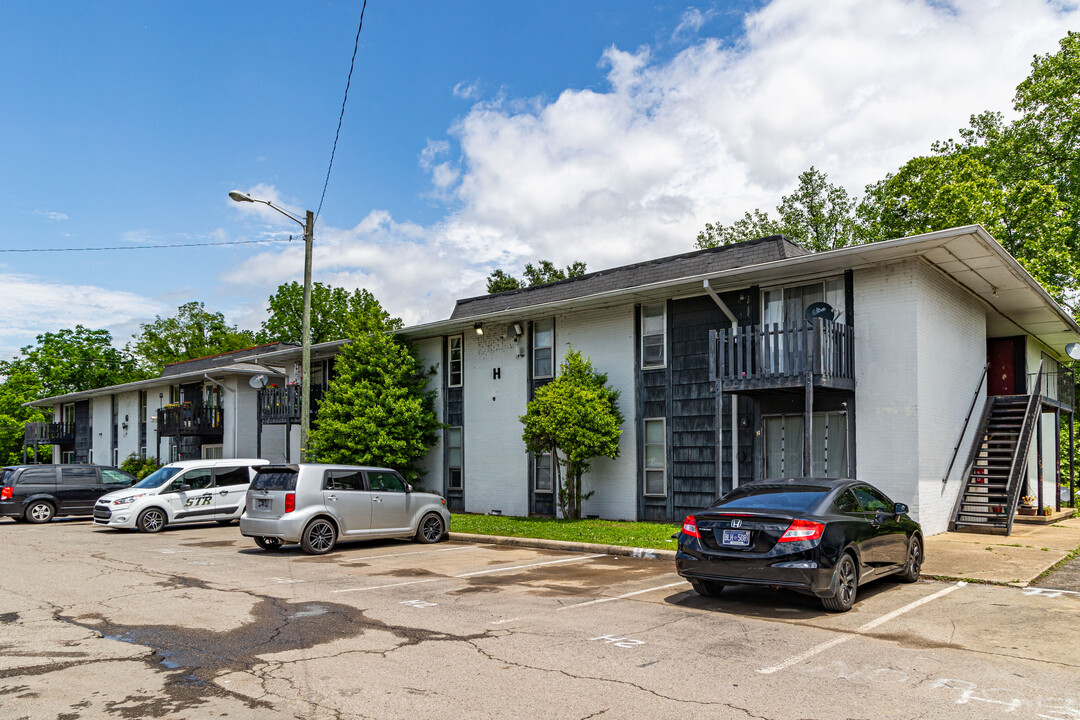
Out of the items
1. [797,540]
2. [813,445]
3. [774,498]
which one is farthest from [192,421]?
[797,540]

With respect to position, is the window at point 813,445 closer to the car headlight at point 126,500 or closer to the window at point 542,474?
the window at point 542,474

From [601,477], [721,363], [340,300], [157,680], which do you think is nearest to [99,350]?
[340,300]

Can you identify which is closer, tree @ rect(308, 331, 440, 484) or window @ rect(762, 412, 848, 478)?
window @ rect(762, 412, 848, 478)

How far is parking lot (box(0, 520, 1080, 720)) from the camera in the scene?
5.26 meters

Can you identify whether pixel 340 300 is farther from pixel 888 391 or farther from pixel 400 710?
pixel 400 710

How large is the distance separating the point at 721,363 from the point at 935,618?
25.7ft

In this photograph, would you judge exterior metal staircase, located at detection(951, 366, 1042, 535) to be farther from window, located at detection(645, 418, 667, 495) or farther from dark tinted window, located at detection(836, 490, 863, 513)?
dark tinted window, located at detection(836, 490, 863, 513)

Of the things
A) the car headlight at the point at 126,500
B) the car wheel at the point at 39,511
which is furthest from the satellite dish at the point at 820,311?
the car wheel at the point at 39,511

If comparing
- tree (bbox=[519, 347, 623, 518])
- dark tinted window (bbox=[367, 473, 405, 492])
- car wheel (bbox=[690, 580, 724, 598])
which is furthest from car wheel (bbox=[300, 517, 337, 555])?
car wheel (bbox=[690, 580, 724, 598])

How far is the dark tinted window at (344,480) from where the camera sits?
44.8 ft

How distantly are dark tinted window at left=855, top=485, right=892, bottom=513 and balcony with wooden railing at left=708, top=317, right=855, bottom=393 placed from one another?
4489 millimetres

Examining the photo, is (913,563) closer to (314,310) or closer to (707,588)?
→ (707,588)

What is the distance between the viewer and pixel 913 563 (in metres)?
10.1

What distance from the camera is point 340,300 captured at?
57938 mm
